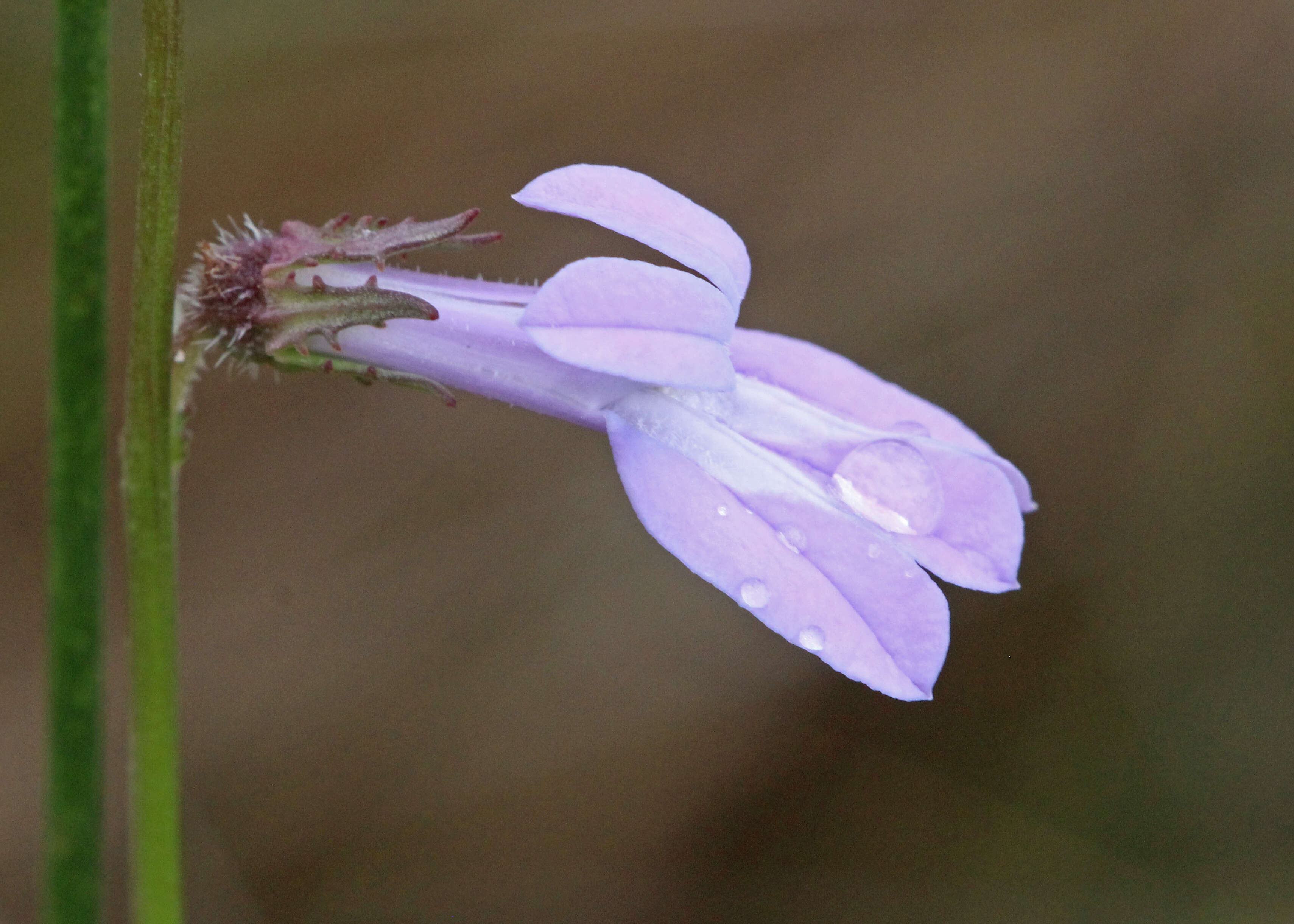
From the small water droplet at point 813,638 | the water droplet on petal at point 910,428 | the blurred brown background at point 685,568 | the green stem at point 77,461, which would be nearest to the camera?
the green stem at point 77,461

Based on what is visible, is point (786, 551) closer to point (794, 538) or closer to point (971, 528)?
point (794, 538)

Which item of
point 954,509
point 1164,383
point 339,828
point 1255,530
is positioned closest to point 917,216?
point 1164,383

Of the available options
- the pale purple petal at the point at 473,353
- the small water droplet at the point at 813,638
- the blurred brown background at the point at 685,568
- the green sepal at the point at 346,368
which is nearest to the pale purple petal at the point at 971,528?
the small water droplet at the point at 813,638

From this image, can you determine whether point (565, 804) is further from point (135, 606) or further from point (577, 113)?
point (135, 606)

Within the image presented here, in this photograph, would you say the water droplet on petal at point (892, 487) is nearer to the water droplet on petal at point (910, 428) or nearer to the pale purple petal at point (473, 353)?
the water droplet on petal at point (910, 428)

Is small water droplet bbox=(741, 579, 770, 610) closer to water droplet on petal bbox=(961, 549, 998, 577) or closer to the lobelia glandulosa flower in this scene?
the lobelia glandulosa flower

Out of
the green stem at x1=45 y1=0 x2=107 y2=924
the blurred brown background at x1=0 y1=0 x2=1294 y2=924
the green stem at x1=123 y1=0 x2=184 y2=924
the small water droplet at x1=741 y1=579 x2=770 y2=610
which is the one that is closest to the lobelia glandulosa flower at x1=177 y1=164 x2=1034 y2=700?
the small water droplet at x1=741 y1=579 x2=770 y2=610

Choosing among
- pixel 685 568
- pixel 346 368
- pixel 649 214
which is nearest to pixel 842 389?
pixel 649 214
